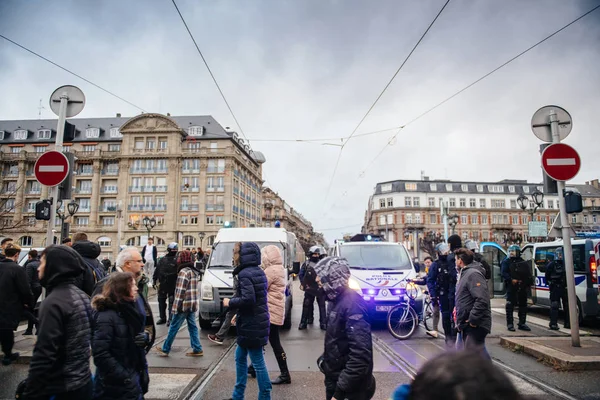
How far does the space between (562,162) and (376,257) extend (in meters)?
4.87

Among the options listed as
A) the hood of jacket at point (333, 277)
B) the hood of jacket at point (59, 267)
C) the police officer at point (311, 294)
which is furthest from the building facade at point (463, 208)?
the hood of jacket at point (59, 267)

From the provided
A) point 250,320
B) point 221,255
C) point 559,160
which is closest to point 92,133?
point 221,255

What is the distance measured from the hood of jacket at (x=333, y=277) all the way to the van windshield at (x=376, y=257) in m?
6.87

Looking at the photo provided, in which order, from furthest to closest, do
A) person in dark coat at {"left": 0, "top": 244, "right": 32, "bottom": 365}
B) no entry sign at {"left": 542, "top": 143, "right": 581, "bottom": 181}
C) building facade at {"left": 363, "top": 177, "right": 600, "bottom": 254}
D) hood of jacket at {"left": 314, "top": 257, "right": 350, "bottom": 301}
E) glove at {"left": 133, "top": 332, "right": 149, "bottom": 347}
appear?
building facade at {"left": 363, "top": 177, "right": 600, "bottom": 254}, no entry sign at {"left": 542, "top": 143, "right": 581, "bottom": 181}, person in dark coat at {"left": 0, "top": 244, "right": 32, "bottom": 365}, hood of jacket at {"left": 314, "top": 257, "right": 350, "bottom": 301}, glove at {"left": 133, "top": 332, "right": 149, "bottom": 347}

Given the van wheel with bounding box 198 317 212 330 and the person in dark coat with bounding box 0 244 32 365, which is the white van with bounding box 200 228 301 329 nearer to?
the van wheel with bounding box 198 317 212 330

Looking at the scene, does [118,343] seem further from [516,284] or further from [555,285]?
[555,285]


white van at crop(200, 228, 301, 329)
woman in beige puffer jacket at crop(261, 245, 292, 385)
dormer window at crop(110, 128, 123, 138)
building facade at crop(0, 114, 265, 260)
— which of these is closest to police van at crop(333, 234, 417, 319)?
white van at crop(200, 228, 301, 329)

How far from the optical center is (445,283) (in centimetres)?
785

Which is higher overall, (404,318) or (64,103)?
(64,103)

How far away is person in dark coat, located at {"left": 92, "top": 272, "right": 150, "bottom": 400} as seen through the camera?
2877 mm

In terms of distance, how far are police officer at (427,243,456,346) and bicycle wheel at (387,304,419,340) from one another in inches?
31.9

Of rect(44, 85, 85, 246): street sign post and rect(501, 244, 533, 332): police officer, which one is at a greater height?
rect(44, 85, 85, 246): street sign post

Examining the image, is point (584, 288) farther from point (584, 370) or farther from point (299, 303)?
point (299, 303)

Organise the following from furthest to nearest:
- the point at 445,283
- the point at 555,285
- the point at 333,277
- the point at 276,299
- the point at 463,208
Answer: the point at 463,208, the point at 555,285, the point at 445,283, the point at 276,299, the point at 333,277
